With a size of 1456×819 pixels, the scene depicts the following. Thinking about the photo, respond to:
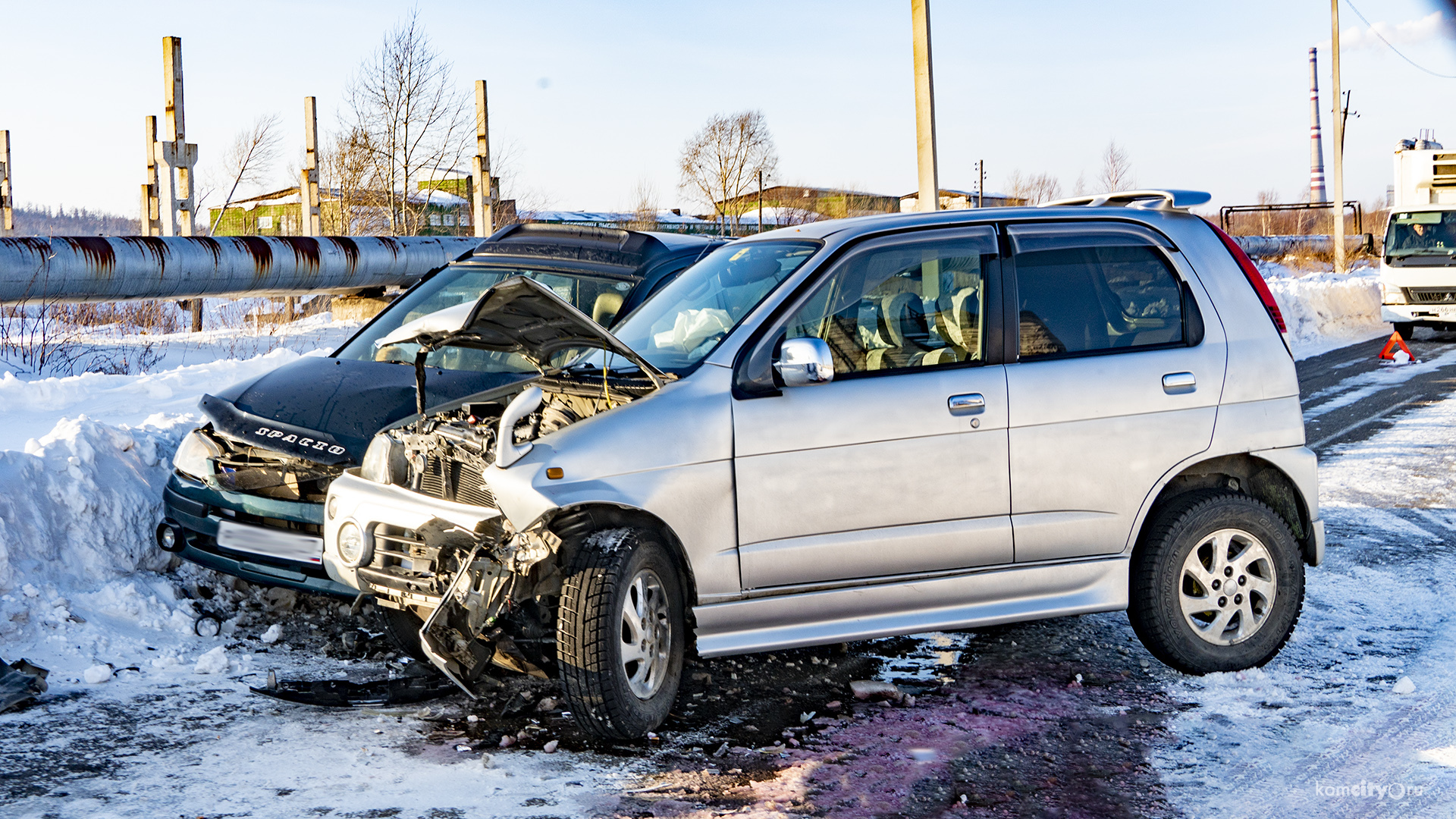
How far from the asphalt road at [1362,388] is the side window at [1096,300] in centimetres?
429

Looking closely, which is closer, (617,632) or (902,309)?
(617,632)

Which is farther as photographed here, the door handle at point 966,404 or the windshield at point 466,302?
the windshield at point 466,302

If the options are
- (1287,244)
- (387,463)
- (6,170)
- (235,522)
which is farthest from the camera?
(1287,244)

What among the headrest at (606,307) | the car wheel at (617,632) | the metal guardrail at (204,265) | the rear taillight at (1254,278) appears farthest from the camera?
the metal guardrail at (204,265)

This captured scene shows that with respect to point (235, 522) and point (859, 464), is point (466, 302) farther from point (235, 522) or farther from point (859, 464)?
point (859, 464)

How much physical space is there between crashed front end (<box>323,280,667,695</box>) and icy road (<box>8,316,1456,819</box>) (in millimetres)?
399

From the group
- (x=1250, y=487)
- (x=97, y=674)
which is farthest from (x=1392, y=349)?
(x=97, y=674)

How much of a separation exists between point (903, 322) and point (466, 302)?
2628 mm

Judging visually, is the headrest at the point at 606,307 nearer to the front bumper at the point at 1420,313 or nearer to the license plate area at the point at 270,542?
the license plate area at the point at 270,542

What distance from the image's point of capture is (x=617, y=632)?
408 centimetres

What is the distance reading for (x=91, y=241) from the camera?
12430 mm

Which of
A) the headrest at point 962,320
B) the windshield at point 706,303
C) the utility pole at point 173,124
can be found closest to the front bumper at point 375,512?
the windshield at point 706,303

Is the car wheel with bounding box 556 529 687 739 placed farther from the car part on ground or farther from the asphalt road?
the asphalt road

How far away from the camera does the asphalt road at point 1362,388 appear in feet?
36.5
